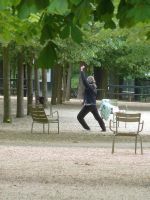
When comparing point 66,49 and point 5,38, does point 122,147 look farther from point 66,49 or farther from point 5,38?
point 66,49

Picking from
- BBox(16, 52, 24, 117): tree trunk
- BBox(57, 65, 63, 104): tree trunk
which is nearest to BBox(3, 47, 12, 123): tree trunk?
BBox(16, 52, 24, 117): tree trunk

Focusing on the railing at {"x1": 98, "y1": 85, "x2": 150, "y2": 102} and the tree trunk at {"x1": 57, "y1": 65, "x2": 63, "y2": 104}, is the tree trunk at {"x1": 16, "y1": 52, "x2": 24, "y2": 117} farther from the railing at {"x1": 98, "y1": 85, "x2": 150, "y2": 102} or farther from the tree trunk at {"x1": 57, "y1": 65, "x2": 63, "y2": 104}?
the railing at {"x1": 98, "y1": 85, "x2": 150, "y2": 102}

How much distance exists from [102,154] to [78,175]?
367cm

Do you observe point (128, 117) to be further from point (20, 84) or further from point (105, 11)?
point (105, 11)

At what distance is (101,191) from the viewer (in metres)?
9.07

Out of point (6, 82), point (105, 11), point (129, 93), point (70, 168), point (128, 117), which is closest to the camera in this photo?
point (105, 11)

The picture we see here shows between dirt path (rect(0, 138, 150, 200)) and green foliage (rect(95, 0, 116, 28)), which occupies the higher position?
green foliage (rect(95, 0, 116, 28))

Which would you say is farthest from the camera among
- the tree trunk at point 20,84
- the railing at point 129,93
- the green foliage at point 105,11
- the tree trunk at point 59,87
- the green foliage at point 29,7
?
the railing at point 129,93

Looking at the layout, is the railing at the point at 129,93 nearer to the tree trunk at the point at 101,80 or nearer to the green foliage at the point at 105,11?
the tree trunk at the point at 101,80

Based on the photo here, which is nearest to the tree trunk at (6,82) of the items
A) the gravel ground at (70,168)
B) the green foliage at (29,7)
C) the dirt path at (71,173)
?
the gravel ground at (70,168)

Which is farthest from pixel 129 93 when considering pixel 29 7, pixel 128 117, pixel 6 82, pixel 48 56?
pixel 29 7

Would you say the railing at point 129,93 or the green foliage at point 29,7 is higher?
the green foliage at point 29,7

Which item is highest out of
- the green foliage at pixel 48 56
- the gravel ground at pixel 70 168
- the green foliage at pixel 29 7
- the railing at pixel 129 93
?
the green foliage at pixel 29 7

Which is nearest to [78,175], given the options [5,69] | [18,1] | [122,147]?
[122,147]
